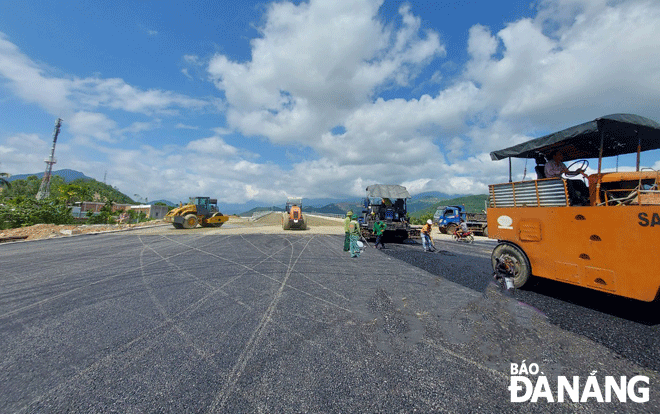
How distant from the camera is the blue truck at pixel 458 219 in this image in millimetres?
19297

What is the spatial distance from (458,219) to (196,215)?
24.0 m

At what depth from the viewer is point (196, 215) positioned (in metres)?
24.1

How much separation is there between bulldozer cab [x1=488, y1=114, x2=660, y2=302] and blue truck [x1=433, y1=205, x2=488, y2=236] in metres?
13.8

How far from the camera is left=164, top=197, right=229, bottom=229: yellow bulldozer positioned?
23219 mm

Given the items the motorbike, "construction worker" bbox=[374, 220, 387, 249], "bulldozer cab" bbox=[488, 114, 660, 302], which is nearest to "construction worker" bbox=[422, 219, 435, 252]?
"construction worker" bbox=[374, 220, 387, 249]

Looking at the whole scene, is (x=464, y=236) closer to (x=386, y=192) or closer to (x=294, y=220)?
(x=386, y=192)

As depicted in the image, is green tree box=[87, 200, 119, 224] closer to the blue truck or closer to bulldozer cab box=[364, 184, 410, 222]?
bulldozer cab box=[364, 184, 410, 222]

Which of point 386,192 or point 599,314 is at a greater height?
point 386,192

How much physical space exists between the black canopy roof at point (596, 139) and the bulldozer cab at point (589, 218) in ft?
0.05

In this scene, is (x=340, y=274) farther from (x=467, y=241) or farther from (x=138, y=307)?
(x=467, y=241)

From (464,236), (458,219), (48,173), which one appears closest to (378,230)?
(464,236)

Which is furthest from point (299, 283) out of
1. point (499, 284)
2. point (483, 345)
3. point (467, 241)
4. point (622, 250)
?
point (467, 241)

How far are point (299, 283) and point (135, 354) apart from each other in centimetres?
380

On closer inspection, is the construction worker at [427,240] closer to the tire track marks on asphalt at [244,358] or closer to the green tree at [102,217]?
the tire track marks on asphalt at [244,358]
